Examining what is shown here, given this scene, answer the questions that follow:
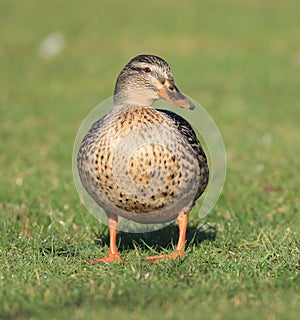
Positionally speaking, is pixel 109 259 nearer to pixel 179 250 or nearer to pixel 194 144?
pixel 179 250

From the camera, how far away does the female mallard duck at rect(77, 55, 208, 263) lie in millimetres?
4609

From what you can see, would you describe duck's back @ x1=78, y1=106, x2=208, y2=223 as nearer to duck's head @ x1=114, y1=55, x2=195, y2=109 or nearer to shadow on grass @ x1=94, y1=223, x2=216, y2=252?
duck's head @ x1=114, y1=55, x2=195, y2=109

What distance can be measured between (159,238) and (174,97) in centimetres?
154

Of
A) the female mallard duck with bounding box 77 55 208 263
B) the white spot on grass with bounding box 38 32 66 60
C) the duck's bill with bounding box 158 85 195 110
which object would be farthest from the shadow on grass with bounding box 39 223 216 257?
the white spot on grass with bounding box 38 32 66 60

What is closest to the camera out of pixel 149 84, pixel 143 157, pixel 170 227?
pixel 143 157

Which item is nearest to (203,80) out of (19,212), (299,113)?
(299,113)

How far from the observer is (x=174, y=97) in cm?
482

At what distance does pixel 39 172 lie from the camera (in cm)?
877

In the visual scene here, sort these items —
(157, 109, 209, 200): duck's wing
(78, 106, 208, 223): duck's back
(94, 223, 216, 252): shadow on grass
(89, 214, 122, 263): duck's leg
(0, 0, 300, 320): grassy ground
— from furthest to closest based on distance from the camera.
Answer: (94, 223, 216, 252): shadow on grass, (157, 109, 209, 200): duck's wing, (89, 214, 122, 263): duck's leg, (78, 106, 208, 223): duck's back, (0, 0, 300, 320): grassy ground

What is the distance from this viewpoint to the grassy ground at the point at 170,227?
3943mm

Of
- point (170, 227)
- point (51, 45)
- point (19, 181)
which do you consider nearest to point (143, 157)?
point (170, 227)

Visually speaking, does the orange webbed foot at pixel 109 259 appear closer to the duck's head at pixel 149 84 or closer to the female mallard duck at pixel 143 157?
the female mallard duck at pixel 143 157

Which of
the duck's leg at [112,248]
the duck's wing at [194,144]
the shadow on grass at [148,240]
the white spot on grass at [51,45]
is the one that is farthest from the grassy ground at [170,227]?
the duck's wing at [194,144]

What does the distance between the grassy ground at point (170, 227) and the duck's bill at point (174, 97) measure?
111cm
